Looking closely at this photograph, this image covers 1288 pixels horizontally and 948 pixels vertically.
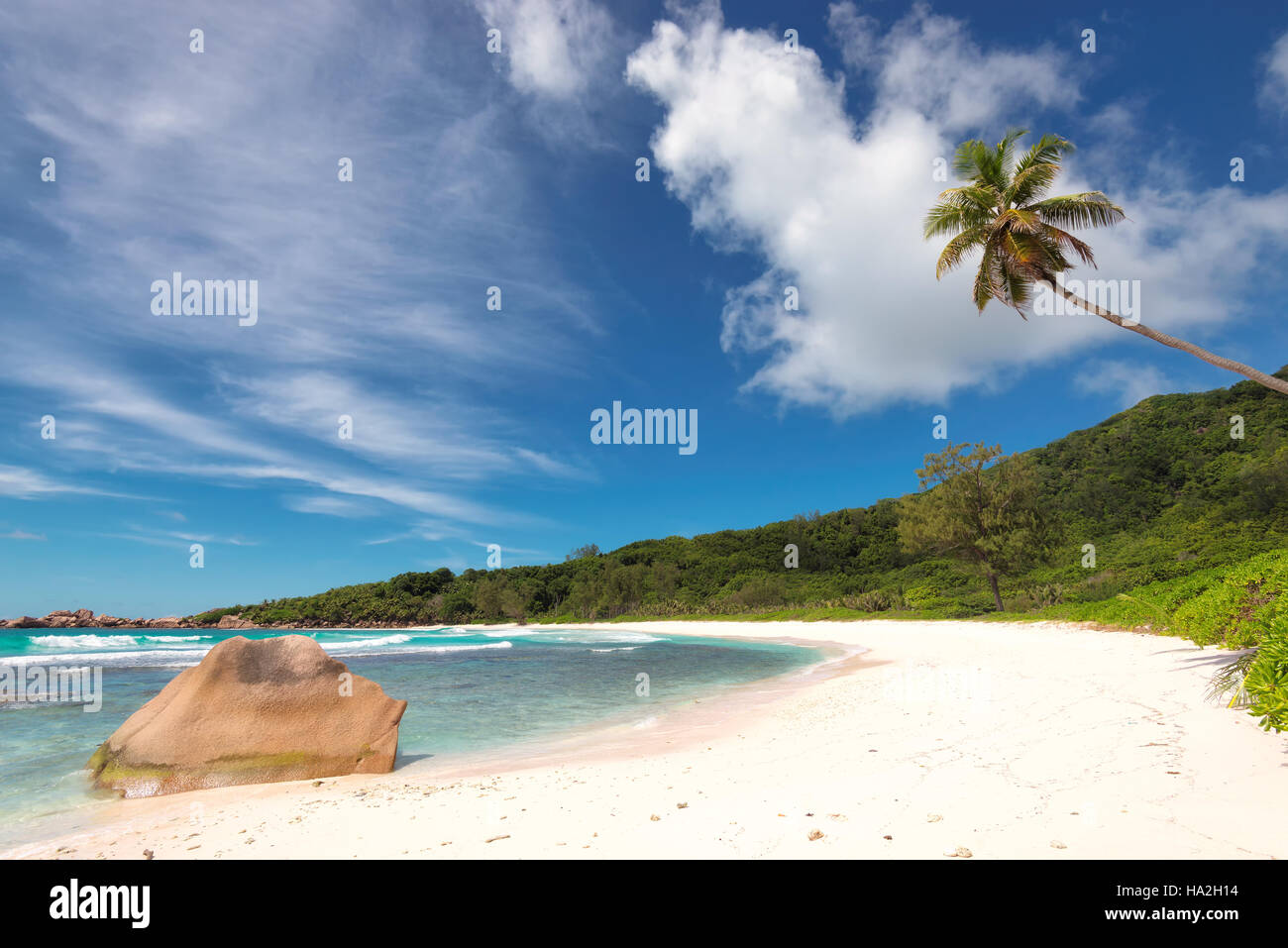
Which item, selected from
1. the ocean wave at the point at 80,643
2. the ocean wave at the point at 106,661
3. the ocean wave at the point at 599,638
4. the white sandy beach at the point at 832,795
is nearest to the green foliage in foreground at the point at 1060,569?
the white sandy beach at the point at 832,795

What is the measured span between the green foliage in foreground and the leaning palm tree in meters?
9.02

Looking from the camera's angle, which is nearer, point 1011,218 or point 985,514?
point 1011,218

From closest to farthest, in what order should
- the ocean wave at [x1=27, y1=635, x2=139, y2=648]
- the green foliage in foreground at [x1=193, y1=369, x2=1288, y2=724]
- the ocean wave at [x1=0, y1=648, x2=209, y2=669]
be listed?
the green foliage in foreground at [x1=193, y1=369, x2=1288, y2=724], the ocean wave at [x1=0, y1=648, x2=209, y2=669], the ocean wave at [x1=27, y1=635, x2=139, y2=648]

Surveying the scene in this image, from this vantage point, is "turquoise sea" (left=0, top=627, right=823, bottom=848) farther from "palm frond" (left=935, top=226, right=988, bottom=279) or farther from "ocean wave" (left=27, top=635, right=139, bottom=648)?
"ocean wave" (left=27, top=635, right=139, bottom=648)

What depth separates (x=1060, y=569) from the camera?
46.3 meters

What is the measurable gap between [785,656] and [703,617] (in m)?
42.9

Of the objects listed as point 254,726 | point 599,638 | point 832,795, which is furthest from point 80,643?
point 832,795

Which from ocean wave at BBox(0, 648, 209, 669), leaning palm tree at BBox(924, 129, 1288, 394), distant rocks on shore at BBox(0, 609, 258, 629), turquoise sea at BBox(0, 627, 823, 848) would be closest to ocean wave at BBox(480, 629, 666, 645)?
turquoise sea at BBox(0, 627, 823, 848)

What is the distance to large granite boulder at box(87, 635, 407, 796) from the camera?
7.82 m

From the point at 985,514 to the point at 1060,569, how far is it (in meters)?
12.5

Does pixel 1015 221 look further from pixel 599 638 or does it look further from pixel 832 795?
pixel 599 638

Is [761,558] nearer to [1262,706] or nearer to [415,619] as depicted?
[415,619]

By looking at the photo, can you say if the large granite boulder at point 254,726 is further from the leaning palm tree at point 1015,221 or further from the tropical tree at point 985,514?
the tropical tree at point 985,514
